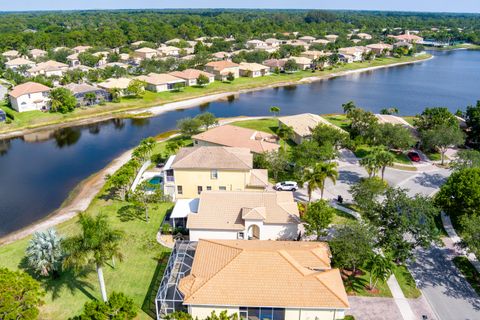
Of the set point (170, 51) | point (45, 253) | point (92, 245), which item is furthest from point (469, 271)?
point (170, 51)

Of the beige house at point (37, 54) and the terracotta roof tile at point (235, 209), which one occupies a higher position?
the beige house at point (37, 54)

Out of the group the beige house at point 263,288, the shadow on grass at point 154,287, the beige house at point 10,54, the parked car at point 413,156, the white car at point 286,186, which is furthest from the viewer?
the beige house at point 10,54

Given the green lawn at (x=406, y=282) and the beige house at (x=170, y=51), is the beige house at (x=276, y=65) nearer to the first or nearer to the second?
the beige house at (x=170, y=51)

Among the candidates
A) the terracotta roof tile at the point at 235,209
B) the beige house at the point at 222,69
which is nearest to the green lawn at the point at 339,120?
the terracotta roof tile at the point at 235,209

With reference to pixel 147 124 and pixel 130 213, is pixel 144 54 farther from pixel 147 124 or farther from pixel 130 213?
pixel 130 213

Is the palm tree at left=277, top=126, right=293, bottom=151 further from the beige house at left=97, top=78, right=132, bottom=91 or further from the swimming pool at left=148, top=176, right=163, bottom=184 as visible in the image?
the beige house at left=97, top=78, right=132, bottom=91

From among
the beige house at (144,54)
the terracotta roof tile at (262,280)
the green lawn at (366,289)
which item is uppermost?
the beige house at (144,54)
